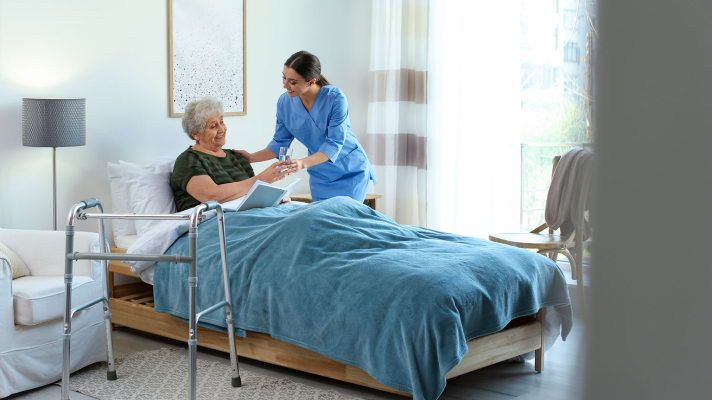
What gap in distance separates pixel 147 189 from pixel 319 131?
1.00 metres

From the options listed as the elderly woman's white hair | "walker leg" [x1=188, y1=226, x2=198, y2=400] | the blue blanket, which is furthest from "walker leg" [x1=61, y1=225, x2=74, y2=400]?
the elderly woman's white hair

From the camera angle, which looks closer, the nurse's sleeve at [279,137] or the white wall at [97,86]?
the white wall at [97,86]

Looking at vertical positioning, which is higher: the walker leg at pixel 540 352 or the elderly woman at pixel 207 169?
the elderly woman at pixel 207 169

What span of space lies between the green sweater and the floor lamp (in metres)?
0.51

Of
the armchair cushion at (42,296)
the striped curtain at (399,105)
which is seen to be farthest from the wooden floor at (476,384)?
the striped curtain at (399,105)

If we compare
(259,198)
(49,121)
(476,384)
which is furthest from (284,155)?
(476,384)

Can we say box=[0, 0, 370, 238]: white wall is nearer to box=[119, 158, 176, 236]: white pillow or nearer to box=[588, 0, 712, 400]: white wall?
box=[119, 158, 176, 236]: white pillow

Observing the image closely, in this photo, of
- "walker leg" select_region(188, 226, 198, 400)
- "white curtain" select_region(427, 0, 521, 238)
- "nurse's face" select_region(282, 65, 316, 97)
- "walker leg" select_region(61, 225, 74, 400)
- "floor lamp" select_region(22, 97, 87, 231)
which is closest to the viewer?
"walker leg" select_region(188, 226, 198, 400)

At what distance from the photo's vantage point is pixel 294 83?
3.41 meters

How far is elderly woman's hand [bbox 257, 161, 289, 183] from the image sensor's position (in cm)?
308

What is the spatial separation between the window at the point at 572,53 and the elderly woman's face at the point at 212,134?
10.6ft

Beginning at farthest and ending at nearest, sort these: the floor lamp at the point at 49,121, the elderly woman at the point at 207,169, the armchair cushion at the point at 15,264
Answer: the elderly woman at the point at 207,169 → the floor lamp at the point at 49,121 → the armchair cushion at the point at 15,264

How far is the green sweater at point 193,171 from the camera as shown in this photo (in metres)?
3.14

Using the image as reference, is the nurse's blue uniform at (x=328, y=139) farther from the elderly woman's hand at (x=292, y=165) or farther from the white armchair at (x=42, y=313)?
the white armchair at (x=42, y=313)
